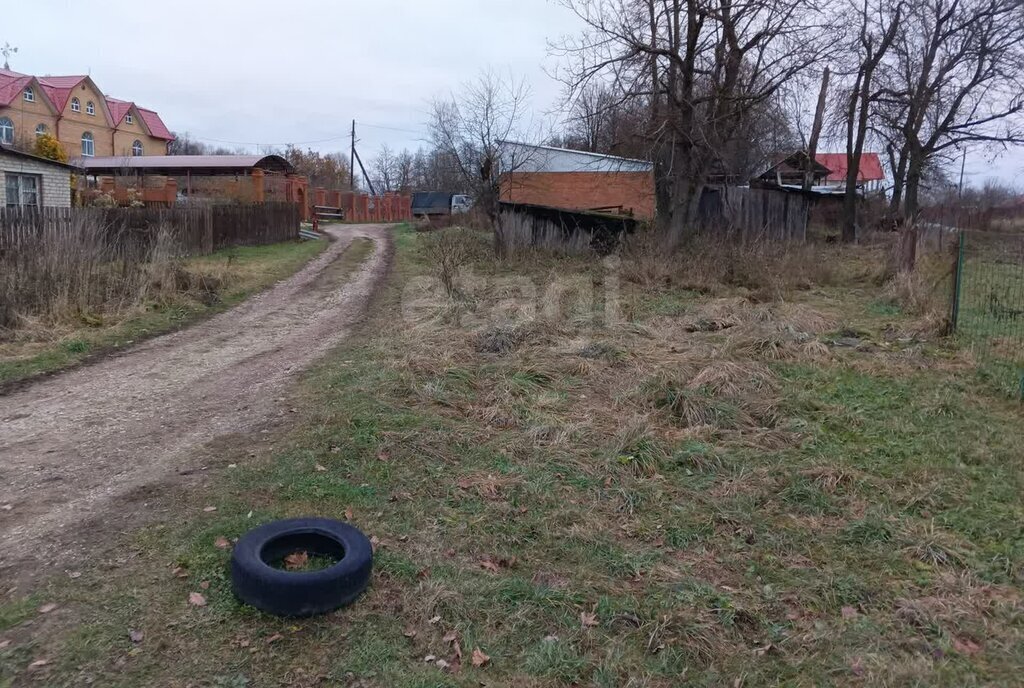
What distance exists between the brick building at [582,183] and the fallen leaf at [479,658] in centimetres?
2013

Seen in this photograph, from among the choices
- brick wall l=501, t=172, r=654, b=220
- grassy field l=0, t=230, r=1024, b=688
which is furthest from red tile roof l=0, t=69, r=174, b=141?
grassy field l=0, t=230, r=1024, b=688

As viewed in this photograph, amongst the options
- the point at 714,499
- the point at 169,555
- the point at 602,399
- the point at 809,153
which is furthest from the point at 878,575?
the point at 809,153

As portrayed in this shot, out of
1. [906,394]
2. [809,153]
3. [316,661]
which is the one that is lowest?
[316,661]

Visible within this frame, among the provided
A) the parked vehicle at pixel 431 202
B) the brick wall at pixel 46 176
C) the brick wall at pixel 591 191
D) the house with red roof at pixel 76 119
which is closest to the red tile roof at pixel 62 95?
the house with red roof at pixel 76 119

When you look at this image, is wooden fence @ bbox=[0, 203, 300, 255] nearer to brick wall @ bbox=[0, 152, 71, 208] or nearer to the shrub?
brick wall @ bbox=[0, 152, 71, 208]

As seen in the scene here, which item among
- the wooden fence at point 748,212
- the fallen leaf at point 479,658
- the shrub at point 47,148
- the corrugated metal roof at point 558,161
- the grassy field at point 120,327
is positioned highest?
the shrub at point 47,148

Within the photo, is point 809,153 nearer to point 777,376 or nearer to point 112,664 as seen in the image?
point 777,376

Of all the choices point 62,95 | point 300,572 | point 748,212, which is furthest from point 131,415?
point 62,95

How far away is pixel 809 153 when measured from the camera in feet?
119

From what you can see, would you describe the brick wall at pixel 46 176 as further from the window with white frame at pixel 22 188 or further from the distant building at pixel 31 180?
the window with white frame at pixel 22 188

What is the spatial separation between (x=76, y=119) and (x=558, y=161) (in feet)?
137

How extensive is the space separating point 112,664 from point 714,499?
358cm

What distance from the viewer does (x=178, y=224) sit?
19.3 m

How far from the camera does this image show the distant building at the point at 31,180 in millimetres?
19797
